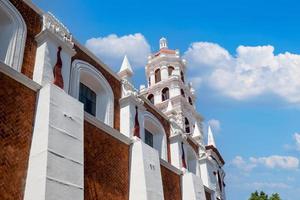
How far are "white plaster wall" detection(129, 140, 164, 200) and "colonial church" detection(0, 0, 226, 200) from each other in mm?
41

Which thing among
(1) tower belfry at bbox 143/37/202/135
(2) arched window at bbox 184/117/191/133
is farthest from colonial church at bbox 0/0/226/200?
(1) tower belfry at bbox 143/37/202/135

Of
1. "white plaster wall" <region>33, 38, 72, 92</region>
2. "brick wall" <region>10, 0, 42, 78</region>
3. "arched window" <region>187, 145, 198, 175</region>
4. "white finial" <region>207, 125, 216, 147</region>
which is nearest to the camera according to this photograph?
"white plaster wall" <region>33, 38, 72, 92</region>

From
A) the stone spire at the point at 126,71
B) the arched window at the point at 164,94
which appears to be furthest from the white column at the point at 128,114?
the arched window at the point at 164,94

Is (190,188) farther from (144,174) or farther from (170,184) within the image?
(144,174)

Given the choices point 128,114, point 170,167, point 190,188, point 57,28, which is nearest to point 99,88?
point 128,114

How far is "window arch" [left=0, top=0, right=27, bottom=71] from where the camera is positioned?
36.0 ft

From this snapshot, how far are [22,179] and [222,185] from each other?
25408mm

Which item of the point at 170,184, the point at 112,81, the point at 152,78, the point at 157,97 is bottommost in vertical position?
the point at 170,184

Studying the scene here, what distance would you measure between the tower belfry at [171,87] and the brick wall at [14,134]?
2172 cm

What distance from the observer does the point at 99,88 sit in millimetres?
15406

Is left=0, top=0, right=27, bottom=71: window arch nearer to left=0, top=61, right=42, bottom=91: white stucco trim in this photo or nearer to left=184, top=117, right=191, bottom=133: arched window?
left=0, top=61, right=42, bottom=91: white stucco trim

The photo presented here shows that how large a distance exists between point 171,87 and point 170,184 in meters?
A: 17.8

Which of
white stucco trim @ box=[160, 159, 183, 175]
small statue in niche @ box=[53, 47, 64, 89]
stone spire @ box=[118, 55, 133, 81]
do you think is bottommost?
white stucco trim @ box=[160, 159, 183, 175]

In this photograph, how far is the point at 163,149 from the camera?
19344mm
